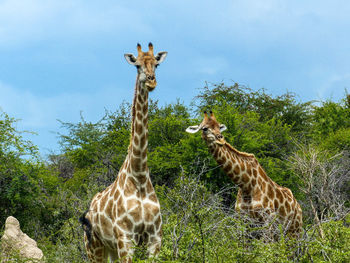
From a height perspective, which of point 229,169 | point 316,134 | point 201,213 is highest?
point 316,134

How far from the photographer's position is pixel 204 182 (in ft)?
48.4

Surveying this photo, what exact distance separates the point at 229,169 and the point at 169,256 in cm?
326

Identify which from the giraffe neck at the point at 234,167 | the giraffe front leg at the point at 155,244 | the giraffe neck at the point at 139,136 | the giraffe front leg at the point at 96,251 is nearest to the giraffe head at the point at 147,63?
the giraffe neck at the point at 139,136

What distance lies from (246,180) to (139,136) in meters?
3.61

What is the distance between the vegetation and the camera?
6836 millimetres

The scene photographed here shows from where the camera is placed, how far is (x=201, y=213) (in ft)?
22.3

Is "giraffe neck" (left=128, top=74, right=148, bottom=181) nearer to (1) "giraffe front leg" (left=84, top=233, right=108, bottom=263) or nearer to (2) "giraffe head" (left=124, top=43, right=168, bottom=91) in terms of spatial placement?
(2) "giraffe head" (left=124, top=43, right=168, bottom=91)

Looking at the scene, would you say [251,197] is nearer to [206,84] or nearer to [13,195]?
[13,195]

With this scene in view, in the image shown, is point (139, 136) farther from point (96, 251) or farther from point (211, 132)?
point (211, 132)

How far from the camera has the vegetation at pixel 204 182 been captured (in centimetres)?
684

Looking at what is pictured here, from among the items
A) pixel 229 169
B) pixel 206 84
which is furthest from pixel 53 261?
pixel 206 84

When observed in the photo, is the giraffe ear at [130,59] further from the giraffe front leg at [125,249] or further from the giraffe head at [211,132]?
the giraffe head at [211,132]

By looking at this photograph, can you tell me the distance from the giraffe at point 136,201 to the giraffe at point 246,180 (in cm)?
314

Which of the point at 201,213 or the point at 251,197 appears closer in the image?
the point at 201,213
